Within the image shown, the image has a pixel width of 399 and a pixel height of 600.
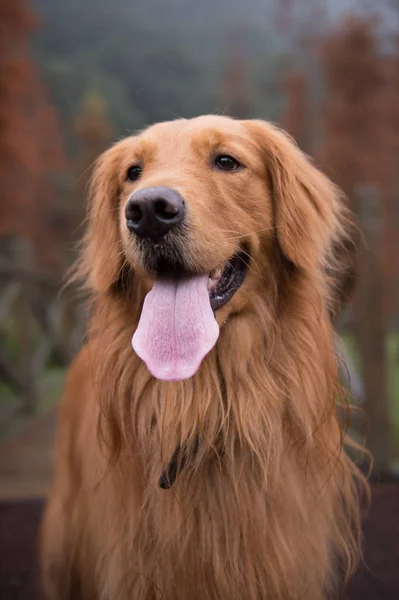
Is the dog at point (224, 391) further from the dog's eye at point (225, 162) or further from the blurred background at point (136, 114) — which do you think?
the blurred background at point (136, 114)

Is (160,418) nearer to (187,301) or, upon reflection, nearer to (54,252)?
(187,301)

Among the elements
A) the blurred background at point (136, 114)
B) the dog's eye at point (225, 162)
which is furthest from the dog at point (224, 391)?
the blurred background at point (136, 114)

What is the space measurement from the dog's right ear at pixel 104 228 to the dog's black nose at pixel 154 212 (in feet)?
0.98

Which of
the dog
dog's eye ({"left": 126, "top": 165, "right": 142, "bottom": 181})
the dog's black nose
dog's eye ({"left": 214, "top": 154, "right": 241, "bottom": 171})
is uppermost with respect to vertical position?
dog's eye ({"left": 214, "top": 154, "right": 241, "bottom": 171})

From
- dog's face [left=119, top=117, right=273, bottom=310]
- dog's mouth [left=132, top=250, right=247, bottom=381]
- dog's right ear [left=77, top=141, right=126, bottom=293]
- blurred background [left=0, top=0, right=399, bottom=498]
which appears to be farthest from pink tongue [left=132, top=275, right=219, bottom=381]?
blurred background [left=0, top=0, right=399, bottom=498]

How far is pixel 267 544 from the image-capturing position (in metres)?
1.66

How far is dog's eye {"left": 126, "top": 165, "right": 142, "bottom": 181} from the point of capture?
1.79 metres

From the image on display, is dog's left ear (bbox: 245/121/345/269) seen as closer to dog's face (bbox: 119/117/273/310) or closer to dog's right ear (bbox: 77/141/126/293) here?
dog's face (bbox: 119/117/273/310)

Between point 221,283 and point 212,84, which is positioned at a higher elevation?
point 212,84

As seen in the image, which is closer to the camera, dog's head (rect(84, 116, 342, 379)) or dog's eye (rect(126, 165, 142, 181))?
dog's head (rect(84, 116, 342, 379))

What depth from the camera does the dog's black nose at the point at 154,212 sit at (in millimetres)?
1387

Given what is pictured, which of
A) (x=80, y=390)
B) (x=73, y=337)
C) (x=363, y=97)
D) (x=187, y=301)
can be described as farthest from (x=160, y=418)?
(x=363, y=97)

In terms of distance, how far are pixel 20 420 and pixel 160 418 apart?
3341 millimetres

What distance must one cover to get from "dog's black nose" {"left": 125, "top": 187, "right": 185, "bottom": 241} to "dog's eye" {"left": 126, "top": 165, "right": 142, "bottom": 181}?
14.4 inches
